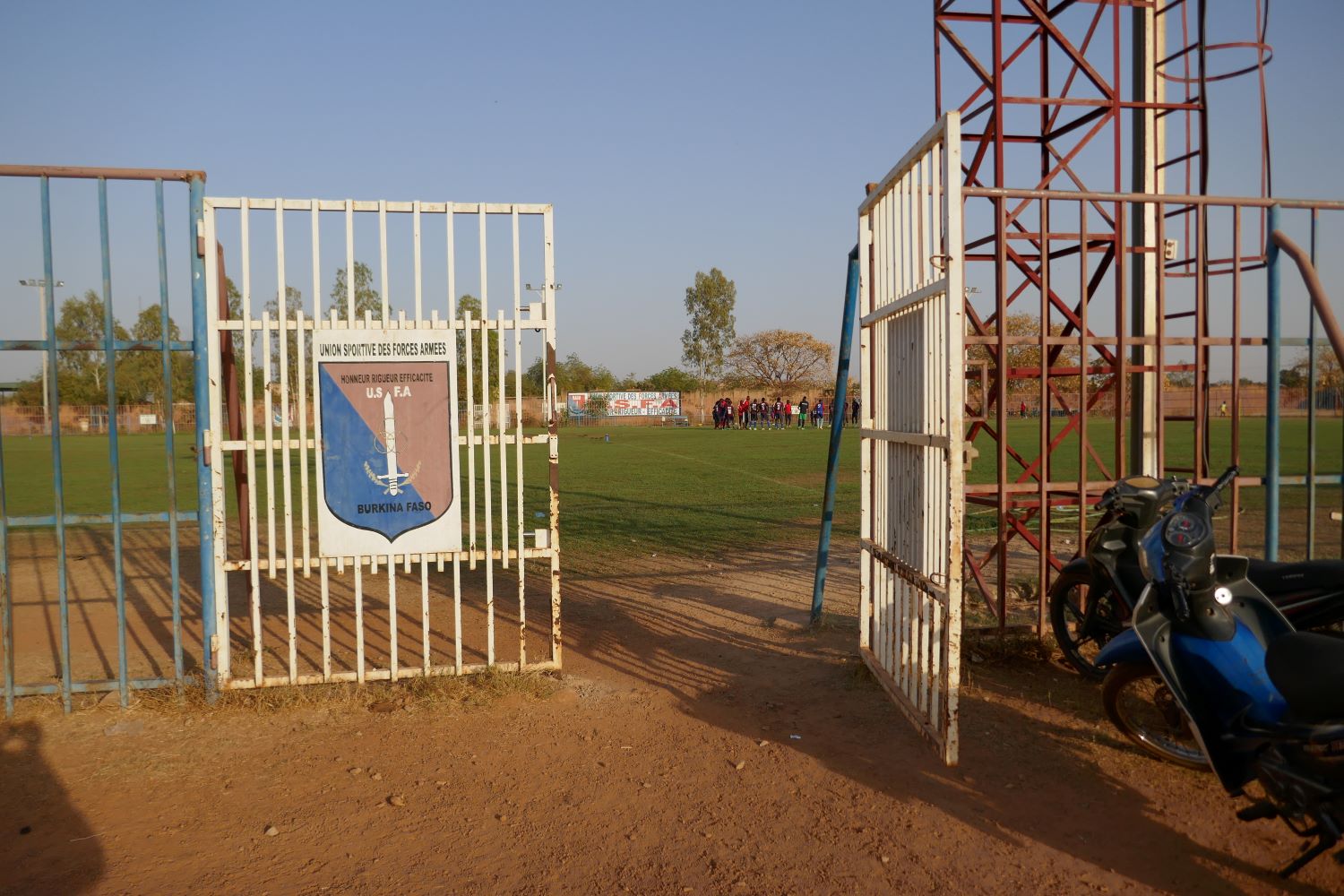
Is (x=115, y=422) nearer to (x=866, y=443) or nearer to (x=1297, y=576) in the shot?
(x=866, y=443)

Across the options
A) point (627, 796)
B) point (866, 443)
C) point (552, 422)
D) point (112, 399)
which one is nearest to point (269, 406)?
point (112, 399)

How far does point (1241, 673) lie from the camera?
3590 mm

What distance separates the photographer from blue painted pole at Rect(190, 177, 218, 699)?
518cm

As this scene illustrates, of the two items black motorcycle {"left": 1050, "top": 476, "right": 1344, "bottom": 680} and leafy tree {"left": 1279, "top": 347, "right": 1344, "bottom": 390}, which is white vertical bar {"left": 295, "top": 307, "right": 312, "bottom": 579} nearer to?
black motorcycle {"left": 1050, "top": 476, "right": 1344, "bottom": 680}

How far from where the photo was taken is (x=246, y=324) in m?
5.19

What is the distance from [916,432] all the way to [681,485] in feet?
45.6

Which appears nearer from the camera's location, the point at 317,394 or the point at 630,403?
the point at 317,394

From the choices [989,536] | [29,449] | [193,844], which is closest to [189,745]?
[193,844]

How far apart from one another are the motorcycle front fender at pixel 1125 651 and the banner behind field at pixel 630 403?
60631mm

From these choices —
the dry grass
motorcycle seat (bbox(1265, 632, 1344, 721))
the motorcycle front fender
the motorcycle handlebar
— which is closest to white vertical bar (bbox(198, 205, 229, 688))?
the dry grass

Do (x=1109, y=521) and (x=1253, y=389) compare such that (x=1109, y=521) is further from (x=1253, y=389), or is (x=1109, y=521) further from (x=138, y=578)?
(x=138, y=578)

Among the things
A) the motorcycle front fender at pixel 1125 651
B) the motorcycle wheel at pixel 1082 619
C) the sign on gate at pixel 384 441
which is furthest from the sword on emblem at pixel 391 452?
the motorcycle wheel at pixel 1082 619

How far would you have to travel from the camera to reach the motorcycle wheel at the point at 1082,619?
529 centimetres

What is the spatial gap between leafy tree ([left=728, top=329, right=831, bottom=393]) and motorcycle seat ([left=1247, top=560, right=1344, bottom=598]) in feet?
249
